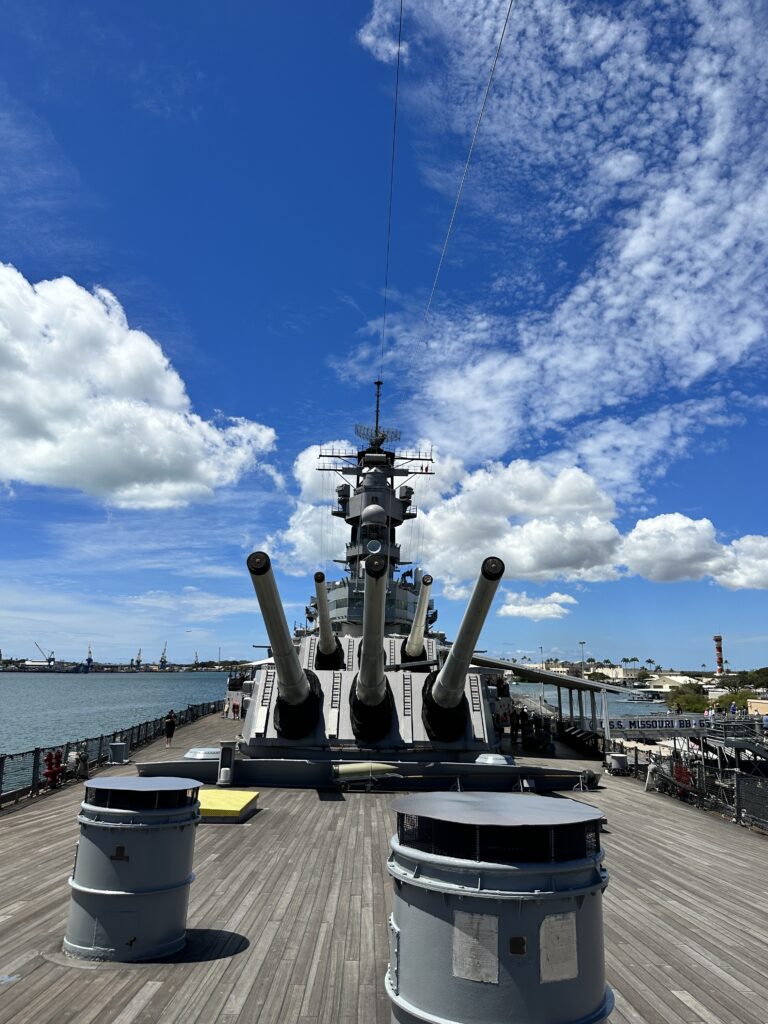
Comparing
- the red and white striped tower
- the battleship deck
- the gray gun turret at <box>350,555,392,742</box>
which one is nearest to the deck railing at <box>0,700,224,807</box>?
the battleship deck

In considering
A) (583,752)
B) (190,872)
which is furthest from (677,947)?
(583,752)

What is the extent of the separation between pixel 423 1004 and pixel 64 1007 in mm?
2382

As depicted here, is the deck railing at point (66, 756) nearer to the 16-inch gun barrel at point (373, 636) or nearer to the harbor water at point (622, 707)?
the 16-inch gun barrel at point (373, 636)

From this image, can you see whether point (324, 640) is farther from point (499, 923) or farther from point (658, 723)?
point (658, 723)

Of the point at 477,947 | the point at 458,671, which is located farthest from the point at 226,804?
the point at 477,947

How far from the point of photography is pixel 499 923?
252 centimetres

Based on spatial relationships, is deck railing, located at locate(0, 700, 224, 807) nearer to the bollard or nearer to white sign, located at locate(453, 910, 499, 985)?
the bollard

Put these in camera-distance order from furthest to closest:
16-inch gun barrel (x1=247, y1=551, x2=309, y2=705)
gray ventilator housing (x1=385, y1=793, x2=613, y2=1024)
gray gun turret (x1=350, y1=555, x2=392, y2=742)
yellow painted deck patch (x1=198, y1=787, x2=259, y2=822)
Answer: gray gun turret (x1=350, y1=555, x2=392, y2=742), 16-inch gun barrel (x1=247, y1=551, x2=309, y2=705), yellow painted deck patch (x1=198, y1=787, x2=259, y2=822), gray ventilator housing (x1=385, y1=793, x2=613, y2=1024)

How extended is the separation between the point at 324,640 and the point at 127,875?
9936 millimetres

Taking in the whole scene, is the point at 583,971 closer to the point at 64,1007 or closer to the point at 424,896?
the point at 424,896

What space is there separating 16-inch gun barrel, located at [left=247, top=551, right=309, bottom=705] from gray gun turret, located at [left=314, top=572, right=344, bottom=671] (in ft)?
7.14

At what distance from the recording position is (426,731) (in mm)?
12000

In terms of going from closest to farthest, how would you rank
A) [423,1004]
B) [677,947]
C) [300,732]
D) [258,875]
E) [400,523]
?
[423,1004]
[677,947]
[258,875]
[300,732]
[400,523]

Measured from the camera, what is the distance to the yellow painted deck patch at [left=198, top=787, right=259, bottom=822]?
8.22 m
